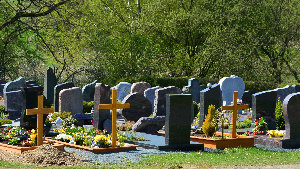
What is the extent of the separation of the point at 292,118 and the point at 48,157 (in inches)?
325

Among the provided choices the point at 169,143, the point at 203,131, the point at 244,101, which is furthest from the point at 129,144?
the point at 244,101

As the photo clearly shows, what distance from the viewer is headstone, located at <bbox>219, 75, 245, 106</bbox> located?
25844 millimetres

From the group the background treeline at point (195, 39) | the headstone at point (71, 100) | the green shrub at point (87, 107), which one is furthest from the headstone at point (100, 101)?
the background treeline at point (195, 39)

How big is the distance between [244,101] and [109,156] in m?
13.5

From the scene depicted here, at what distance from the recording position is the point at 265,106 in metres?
18.5

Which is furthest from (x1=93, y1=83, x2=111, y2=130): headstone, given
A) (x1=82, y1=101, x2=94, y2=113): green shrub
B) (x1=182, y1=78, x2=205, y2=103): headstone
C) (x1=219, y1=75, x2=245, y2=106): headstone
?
(x1=182, y1=78, x2=205, y2=103): headstone

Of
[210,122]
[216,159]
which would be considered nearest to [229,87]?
[210,122]

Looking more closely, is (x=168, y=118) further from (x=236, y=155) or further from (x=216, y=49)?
(x=216, y=49)

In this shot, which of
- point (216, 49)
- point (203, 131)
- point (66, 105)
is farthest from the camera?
point (216, 49)

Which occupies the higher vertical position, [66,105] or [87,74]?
[87,74]

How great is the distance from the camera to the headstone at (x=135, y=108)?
19969 millimetres

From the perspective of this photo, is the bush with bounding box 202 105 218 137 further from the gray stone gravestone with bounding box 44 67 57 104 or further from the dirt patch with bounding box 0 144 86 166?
the gray stone gravestone with bounding box 44 67 57 104

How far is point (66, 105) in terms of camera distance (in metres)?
21.8

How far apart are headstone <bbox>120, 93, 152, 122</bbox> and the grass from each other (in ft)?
17.1
